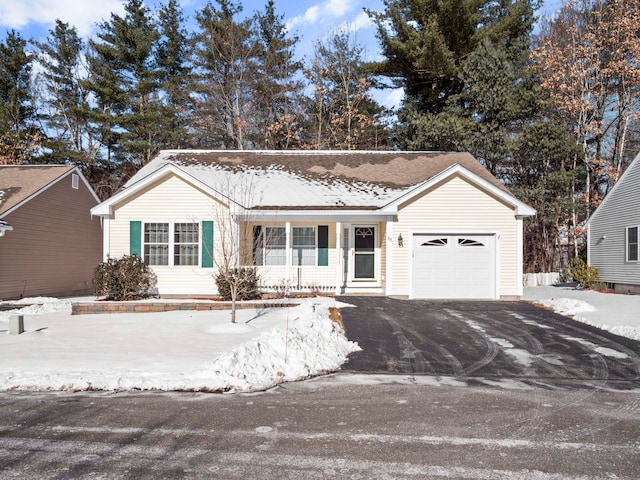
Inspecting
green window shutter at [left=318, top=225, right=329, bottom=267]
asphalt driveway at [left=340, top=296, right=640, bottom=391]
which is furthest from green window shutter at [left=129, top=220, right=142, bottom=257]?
asphalt driveway at [left=340, top=296, right=640, bottom=391]

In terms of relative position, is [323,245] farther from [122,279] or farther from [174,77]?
[174,77]

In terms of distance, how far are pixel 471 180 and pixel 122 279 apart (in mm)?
11087

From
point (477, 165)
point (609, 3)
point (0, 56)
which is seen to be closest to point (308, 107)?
point (477, 165)

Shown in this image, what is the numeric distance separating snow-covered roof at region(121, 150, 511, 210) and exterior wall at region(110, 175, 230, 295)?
1.70 ft

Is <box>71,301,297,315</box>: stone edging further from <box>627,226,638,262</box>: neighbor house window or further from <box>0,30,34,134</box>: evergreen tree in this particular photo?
<box>0,30,34,134</box>: evergreen tree

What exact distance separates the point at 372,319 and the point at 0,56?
33.6 meters

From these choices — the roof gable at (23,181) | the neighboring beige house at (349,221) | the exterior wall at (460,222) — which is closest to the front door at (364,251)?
the neighboring beige house at (349,221)

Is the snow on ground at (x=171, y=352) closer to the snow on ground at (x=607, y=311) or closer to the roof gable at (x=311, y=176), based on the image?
the roof gable at (x=311, y=176)

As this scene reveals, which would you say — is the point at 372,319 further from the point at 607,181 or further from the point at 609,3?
the point at 609,3

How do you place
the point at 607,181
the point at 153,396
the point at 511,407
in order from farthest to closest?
the point at 607,181 < the point at 153,396 < the point at 511,407

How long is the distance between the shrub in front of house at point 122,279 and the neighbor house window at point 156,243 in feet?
2.33

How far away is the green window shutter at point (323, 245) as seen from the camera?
57.0ft

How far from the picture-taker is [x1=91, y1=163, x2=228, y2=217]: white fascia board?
1614 centimetres

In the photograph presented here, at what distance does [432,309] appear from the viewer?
13977 mm
